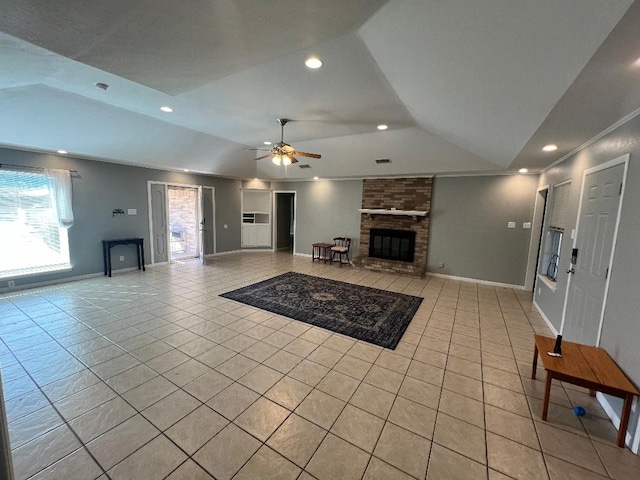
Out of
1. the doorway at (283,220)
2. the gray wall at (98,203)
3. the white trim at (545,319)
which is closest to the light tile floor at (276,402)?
the white trim at (545,319)

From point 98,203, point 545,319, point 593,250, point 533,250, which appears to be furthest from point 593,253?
point 98,203

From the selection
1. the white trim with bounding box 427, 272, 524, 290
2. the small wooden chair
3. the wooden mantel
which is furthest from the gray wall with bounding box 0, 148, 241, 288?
the white trim with bounding box 427, 272, 524, 290

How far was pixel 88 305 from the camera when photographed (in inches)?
156

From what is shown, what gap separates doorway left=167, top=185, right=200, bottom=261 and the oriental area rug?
12.1 ft

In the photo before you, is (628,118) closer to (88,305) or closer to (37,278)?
(88,305)

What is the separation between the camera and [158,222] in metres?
6.54

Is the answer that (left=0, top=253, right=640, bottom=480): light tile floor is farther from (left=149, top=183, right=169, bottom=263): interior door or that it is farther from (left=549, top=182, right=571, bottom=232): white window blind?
(left=149, top=183, right=169, bottom=263): interior door

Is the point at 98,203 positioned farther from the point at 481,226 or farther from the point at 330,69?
the point at 481,226

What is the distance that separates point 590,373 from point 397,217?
5.00 metres

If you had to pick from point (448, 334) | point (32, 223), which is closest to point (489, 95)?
point (448, 334)

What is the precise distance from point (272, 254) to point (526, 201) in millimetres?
6659

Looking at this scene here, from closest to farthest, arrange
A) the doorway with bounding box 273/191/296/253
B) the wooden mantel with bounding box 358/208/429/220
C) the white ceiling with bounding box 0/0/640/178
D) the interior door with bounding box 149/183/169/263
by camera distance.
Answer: the white ceiling with bounding box 0/0/640/178
the wooden mantel with bounding box 358/208/429/220
the interior door with bounding box 149/183/169/263
the doorway with bounding box 273/191/296/253

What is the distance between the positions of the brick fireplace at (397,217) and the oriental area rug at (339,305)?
61.3 inches

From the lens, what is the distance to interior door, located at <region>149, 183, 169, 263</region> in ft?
21.0
